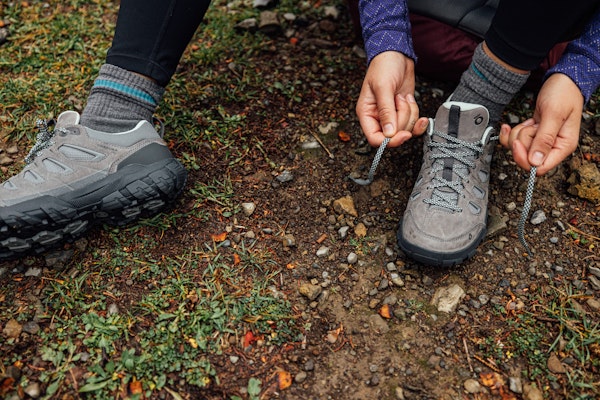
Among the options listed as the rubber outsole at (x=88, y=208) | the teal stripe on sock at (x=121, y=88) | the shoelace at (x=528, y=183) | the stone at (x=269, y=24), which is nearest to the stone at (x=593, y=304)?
the shoelace at (x=528, y=183)

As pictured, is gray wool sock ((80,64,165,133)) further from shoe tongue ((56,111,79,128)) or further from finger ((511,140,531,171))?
finger ((511,140,531,171))

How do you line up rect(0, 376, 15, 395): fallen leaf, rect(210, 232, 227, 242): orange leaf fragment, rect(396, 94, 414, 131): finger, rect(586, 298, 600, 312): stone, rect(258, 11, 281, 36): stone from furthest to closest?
rect(258, 11, 281, 36): stone → rect(210, 232, 227, 242): orange leaf fragment → rect(396, 94, 414, 131): finger → rect(586, 298, 600, 312): stone → rect(0, 376, 15, 395): fallen leaf

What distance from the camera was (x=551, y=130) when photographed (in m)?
2.04

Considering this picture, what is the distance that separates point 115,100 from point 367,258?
1.33 metres

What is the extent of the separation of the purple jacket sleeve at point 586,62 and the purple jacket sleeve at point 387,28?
2.20 feet

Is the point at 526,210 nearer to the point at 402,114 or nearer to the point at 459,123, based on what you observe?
the point at 459,123

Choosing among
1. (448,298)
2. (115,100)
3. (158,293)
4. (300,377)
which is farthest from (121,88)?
(448,298)

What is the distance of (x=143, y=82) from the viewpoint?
7.55ft

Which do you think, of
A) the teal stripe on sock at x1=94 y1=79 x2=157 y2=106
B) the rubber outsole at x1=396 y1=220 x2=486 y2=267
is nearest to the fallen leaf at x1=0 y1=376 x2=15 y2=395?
the teal stripe on sock at x1=94 y1=79 x2=157 y2=106

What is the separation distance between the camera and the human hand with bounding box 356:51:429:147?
217 cm

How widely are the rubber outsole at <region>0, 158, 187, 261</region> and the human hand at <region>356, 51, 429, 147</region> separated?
2.82 ft

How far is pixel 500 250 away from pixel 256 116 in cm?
142

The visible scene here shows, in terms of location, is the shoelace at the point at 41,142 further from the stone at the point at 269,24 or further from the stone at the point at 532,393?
the stone at the point at 532,393

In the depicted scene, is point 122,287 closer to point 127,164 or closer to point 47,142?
point 127,164
